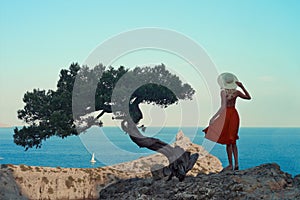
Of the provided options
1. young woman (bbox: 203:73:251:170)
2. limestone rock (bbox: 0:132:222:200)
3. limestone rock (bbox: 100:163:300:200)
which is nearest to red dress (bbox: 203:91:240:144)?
young woman (bbox: 203:73:251:170)

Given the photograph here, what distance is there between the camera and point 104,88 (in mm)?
12125

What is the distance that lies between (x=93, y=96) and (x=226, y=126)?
4.06 metres

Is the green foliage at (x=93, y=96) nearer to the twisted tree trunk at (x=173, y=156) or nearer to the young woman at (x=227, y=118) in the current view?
the twisted tree trunk at (x=173, y=156)

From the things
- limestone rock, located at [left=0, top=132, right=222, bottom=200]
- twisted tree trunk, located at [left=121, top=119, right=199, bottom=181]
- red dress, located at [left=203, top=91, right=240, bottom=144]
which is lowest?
limestone rock, located at [left=0, top=132, right=222, bottom=200]

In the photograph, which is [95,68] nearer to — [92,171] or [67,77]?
[67,77]

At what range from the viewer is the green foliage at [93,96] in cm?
1133

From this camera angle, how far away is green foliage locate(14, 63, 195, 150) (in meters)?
11.3

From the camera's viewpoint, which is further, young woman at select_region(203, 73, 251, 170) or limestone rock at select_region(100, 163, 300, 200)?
young woman at select_region(203, 73, 251, 170)

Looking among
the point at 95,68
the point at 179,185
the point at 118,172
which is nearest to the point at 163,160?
the point at 118,172

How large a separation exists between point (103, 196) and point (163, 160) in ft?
18.6

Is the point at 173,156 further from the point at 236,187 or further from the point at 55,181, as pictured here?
the point at 55,181

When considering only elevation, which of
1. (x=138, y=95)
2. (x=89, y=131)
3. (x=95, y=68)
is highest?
(x=95, y=68)

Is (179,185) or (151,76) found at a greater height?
(151,76)

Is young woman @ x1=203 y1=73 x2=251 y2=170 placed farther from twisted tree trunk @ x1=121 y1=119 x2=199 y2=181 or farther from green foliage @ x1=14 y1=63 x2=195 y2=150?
green foliage @ x1=14 y1=63 x2=195 y2=150
